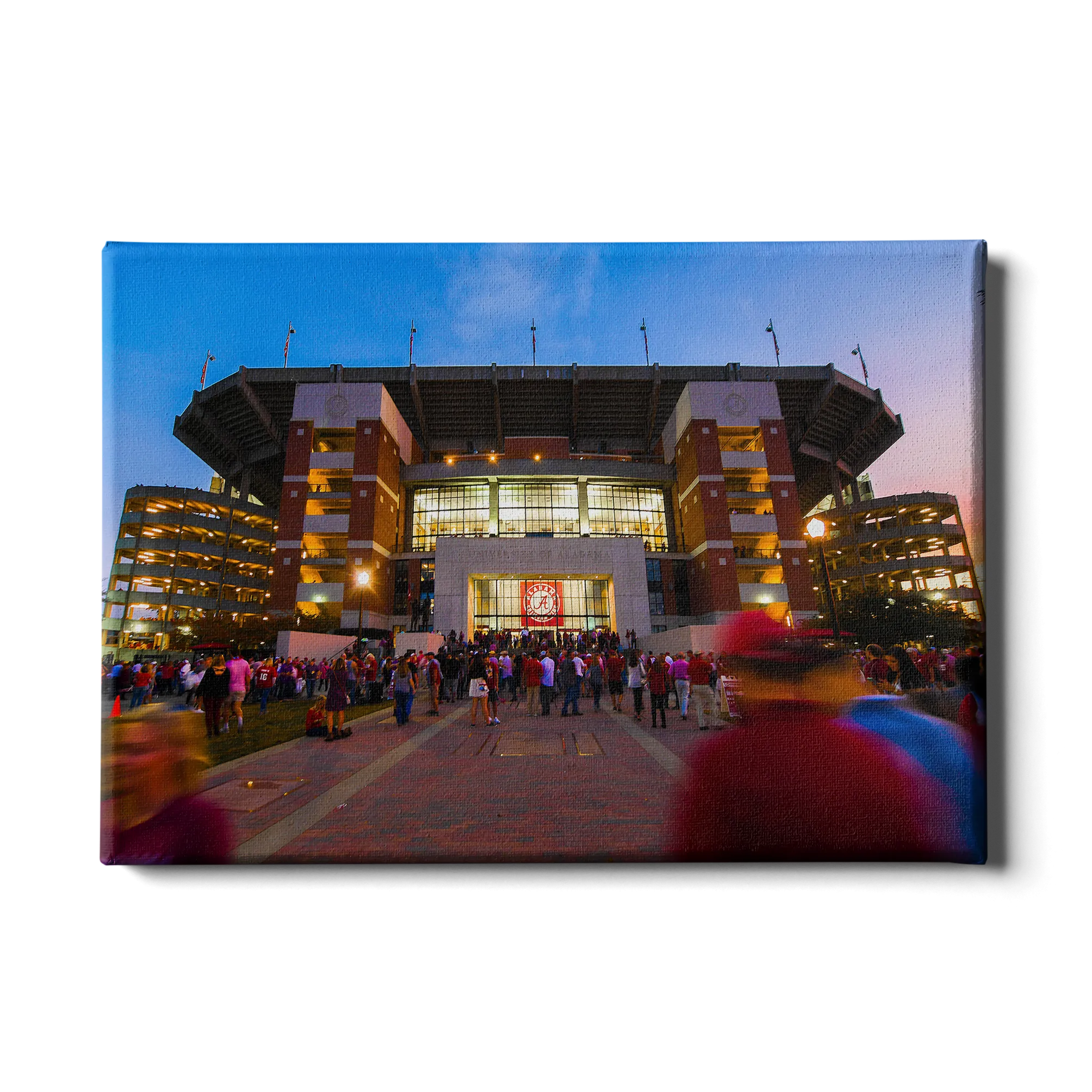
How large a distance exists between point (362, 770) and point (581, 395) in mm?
41251

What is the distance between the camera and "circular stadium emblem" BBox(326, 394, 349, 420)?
38469mm

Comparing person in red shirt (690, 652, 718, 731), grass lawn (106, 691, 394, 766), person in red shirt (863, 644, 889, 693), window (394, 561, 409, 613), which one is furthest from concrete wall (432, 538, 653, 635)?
person in red shirt (863, 644, 889, 693)

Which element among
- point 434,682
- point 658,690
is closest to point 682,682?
point 658,690

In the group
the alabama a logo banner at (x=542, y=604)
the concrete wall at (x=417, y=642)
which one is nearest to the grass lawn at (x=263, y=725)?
the concrete wall at (x=417, y=642)

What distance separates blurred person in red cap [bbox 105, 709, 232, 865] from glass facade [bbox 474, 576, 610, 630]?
31154mm

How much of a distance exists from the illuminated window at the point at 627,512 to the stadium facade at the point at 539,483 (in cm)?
14

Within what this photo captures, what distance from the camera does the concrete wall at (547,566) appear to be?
32156 mm

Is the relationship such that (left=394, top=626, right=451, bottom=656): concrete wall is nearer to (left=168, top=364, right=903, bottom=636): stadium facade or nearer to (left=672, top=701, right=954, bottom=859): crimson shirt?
(left=168, top=364, right=903, bottom=636): stadium facade

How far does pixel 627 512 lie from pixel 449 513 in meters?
16.6

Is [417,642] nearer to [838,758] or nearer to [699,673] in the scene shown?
[699,673]

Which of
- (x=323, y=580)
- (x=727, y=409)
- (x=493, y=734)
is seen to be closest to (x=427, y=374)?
(x=323, y=580)

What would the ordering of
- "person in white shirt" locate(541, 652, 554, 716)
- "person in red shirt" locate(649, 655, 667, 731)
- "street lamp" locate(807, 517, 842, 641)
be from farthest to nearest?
"person in white shirt" locate(541, 652, 554, 716) → "person in red shirt" locate(649, 655, 667, 731) → "street lamp" locate(807, 517, 842, 641)

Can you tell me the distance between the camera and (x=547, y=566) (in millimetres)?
33438

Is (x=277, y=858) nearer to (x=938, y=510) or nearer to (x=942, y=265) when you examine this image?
(x=938, y=510)
